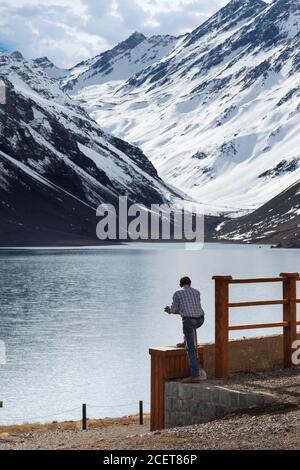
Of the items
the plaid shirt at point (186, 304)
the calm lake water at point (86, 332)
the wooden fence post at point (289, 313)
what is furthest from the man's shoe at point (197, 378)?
the calm lake water at point (86, 332)

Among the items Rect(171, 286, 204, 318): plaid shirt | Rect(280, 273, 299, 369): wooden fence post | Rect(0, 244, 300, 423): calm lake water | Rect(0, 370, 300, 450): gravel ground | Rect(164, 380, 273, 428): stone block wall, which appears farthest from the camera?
Rect(0, 244, 300, 423): calm lake water

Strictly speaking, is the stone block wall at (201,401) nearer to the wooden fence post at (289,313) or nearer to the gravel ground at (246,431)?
the gravel ground at (246,431)

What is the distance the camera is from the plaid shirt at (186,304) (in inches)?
817

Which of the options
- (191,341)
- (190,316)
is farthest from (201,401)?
(190,316)

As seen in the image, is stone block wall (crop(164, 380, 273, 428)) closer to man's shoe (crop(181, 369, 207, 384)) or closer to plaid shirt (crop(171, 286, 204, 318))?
man's shoe (crop(181, 369, 207, 384))

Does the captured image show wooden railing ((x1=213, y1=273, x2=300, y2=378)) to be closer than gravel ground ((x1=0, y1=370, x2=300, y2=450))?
No

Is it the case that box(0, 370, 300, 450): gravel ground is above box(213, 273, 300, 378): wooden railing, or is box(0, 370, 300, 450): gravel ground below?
below

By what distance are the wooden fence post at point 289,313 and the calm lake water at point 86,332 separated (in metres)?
19.0

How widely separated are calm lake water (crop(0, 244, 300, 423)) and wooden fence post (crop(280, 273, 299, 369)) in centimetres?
1905

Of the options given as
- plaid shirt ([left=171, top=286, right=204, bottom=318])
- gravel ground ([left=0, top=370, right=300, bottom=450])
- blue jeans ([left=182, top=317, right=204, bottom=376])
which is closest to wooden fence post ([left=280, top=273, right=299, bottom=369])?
gravel ground ([left=0, top=370, right=300, bottom=450])

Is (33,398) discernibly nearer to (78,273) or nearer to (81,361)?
(81,361)

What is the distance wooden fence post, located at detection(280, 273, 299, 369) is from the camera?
22.3 metres

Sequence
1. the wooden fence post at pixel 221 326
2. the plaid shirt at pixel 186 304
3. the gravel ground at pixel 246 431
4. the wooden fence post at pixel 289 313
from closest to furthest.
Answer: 1. the gravel ground at pixel 246 431
2. the plaid shirt at pixel 186 304
3. the wooden fence post at pixel 221 326
4. the wooden fence post at pixel 289 313

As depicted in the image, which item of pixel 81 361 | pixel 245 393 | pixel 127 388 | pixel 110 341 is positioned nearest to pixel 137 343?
pixel 110 341
